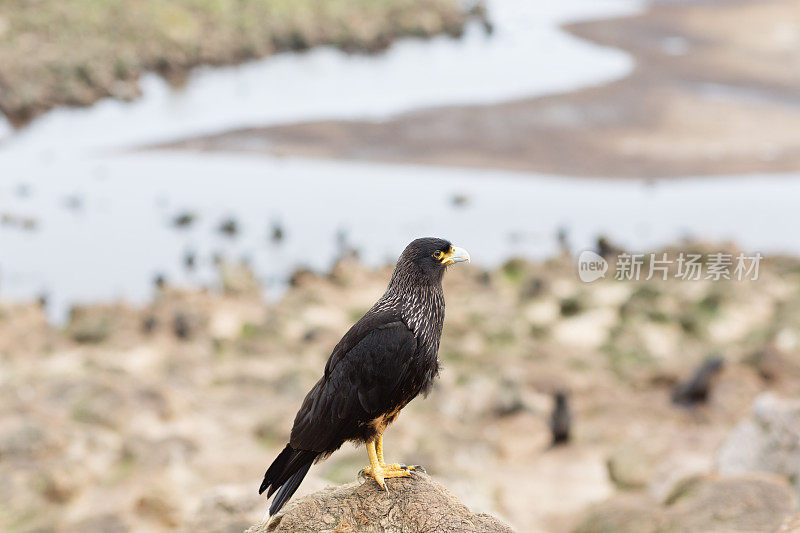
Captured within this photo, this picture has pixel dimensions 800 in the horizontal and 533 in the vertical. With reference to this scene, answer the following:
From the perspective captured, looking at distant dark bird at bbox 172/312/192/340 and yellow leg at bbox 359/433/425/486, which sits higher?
yellow leg at bbox 359/433/425/486

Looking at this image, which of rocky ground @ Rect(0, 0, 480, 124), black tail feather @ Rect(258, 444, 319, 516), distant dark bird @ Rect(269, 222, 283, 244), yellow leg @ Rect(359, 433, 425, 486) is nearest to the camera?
black tail feather @ Rect(258, 444, 319, 516)

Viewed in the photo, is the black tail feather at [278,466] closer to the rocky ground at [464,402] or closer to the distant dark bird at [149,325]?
the rocky ground at [464,402]

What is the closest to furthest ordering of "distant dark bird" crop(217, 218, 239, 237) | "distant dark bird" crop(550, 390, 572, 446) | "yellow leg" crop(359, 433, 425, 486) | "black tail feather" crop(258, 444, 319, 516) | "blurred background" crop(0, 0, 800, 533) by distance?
"black tail feather" crop(258, 444, 319, 516)
"yellow leg" crop(359, 433, 425, 486)
"blurred background" crop(0, 0, 800, 533)
"distant dark bird" crop(550, 390, 572, 446)
"distant dark bird" crop(217, 218, 239, 237)

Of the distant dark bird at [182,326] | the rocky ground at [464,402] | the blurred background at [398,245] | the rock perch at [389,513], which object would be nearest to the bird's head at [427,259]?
the rock perch at [389,513]

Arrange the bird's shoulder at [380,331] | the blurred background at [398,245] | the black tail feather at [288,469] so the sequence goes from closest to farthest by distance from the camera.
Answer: the bird's shoulder at [380,331] → the black tail feather at [288,469] → the blurred background at [398,245]

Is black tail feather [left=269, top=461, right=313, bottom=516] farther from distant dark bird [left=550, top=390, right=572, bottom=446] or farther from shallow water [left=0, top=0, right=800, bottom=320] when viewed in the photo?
shallow water [left=0, top=0, right=800, bottom=320]

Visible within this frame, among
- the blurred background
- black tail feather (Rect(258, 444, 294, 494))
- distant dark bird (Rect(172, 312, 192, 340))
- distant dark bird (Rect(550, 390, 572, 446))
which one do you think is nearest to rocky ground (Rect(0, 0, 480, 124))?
the blurred background

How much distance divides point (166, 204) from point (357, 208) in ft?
22.8

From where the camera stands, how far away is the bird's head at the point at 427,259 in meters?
5.03

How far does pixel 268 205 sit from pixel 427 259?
23.9 m

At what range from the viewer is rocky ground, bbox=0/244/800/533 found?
1089 cm

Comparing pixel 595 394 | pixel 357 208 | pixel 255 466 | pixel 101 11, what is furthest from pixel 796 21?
pixel 255 466

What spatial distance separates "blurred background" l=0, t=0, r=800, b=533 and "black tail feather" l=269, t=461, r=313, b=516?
3.52 metres

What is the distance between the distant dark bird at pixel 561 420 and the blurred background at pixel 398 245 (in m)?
0.15
